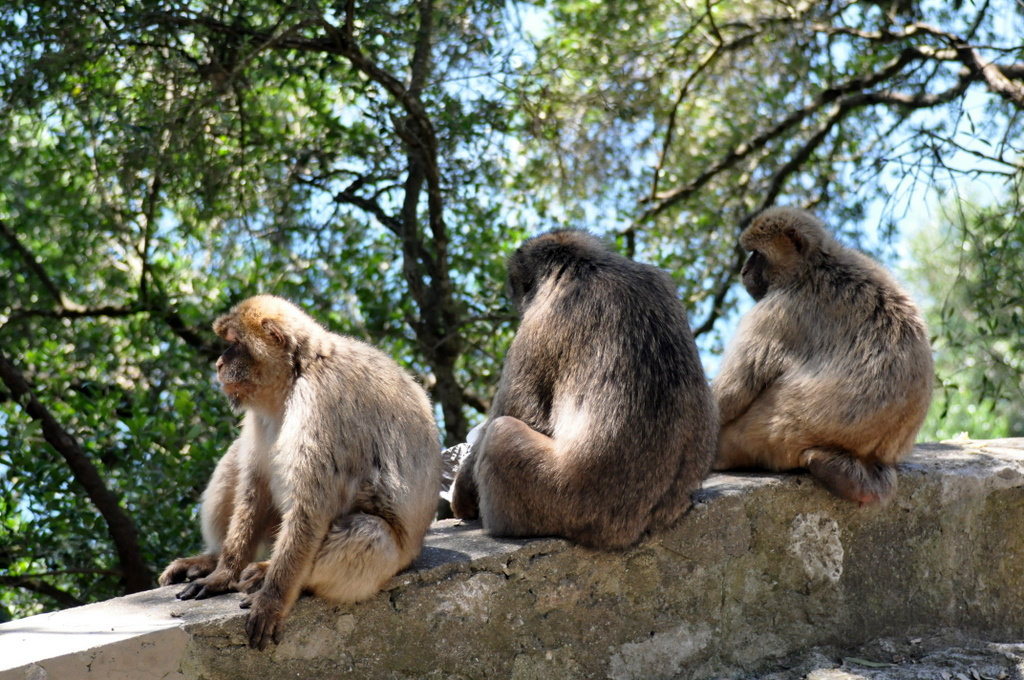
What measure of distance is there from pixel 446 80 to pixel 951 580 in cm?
406

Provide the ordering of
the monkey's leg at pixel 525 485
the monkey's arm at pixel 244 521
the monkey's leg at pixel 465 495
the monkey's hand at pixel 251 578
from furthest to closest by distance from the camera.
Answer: the monkey's leg at pixel 465 495, the monkey's leg at pixel 525 485, the monkey's arm at pixel 244 521, the monkey's hand at pixel 251 578

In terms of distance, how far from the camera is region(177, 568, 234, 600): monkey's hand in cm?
348

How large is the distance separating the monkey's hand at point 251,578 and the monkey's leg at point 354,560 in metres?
0.21

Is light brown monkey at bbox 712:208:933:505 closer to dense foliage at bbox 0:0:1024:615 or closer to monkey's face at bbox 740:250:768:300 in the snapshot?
monkey's face at bbox 740:250:768:300

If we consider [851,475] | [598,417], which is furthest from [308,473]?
[851,475]

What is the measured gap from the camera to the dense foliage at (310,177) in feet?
18.1

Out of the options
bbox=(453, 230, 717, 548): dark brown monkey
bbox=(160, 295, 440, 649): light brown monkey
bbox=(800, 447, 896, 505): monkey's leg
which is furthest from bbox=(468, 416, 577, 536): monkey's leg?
bbox=(800, 447, 896, 505): monkey's leg

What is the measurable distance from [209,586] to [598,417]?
1564 millimetres

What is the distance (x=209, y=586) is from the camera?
3.48 m

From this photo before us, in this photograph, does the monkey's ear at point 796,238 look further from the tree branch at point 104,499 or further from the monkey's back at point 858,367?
the tree branch at point 104,499

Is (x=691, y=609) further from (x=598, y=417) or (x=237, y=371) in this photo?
(x=237, y=371)

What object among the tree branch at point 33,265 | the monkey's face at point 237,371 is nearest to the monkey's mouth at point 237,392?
the monkey's face at point 237,371

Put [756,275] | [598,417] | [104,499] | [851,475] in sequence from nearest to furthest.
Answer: [598,417] < [851,475] < [756,275] < [104,499]

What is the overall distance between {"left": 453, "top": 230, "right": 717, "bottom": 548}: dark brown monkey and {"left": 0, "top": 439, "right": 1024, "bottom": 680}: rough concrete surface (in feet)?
0.50
